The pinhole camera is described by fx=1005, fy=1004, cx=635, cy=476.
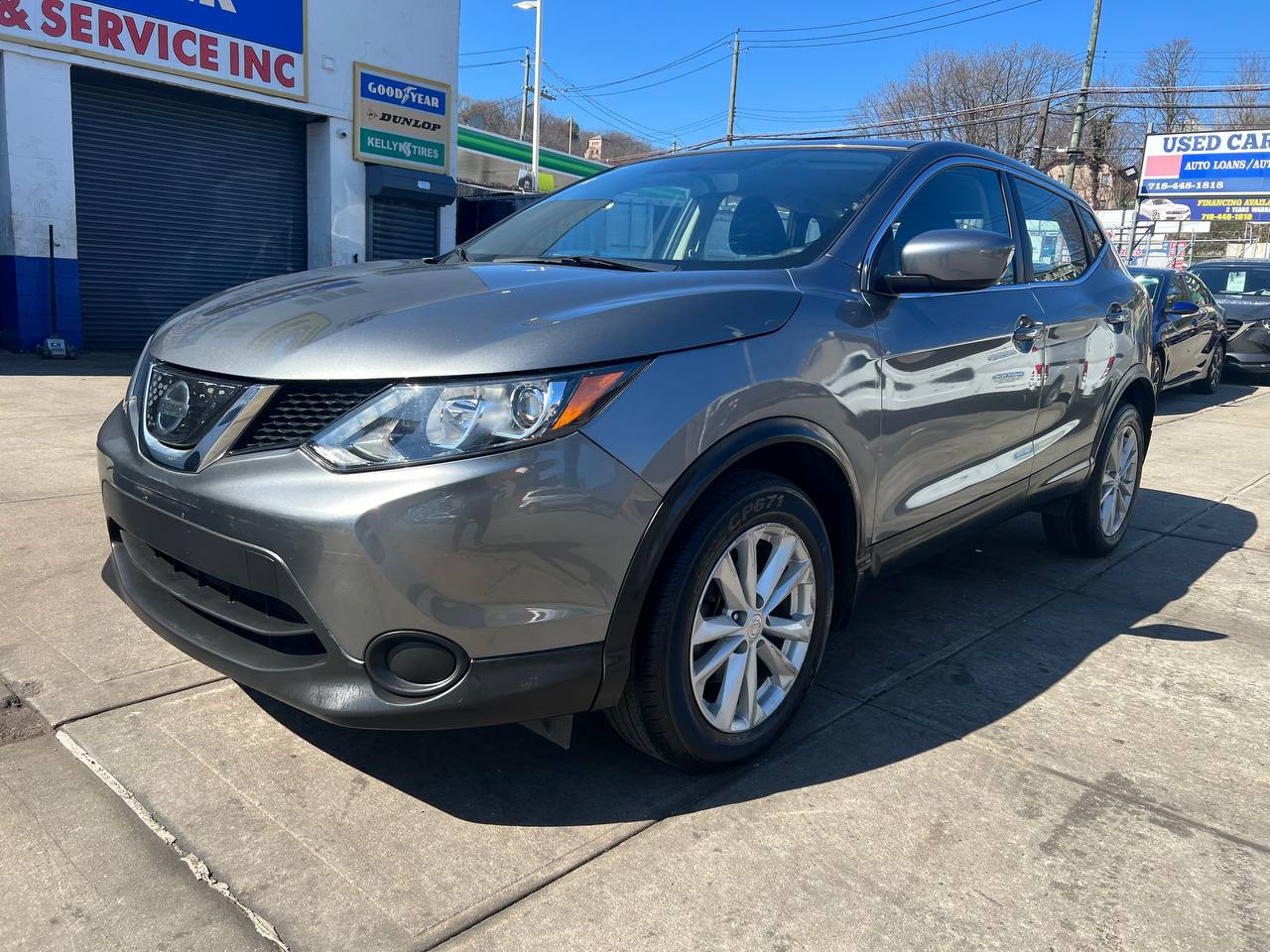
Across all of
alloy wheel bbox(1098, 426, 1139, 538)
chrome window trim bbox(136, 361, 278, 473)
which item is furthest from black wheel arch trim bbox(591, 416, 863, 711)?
alloy wheel bbox(1098, 426, 1139, 538)

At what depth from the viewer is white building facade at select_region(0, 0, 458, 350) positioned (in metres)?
11.4

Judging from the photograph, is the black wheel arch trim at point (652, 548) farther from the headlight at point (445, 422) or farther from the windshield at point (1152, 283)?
the windshield at point (1152, 283)

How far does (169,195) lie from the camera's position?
42.7ft

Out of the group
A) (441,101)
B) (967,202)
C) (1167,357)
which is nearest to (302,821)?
(967,202)

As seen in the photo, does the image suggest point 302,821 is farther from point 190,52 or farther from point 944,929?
point 190,52

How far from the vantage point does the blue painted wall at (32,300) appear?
37.3 ft

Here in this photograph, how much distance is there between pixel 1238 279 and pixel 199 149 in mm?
14364

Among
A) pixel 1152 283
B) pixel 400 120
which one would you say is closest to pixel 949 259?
pixel 1152 283

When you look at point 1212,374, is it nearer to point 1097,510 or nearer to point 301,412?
point 1097,510

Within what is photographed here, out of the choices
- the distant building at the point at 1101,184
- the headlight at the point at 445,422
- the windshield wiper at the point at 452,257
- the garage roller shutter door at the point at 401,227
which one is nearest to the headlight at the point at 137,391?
the headlight at the point at 445,422

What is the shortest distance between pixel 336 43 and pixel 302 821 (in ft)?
46.2

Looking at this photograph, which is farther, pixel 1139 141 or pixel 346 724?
pixel 1139 141

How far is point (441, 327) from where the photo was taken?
2178mm

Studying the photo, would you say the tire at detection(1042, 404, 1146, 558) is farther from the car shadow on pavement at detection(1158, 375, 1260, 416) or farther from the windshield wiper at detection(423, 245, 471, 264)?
the car shadow on pavement at detection(1158, 375, 1260, 416)
